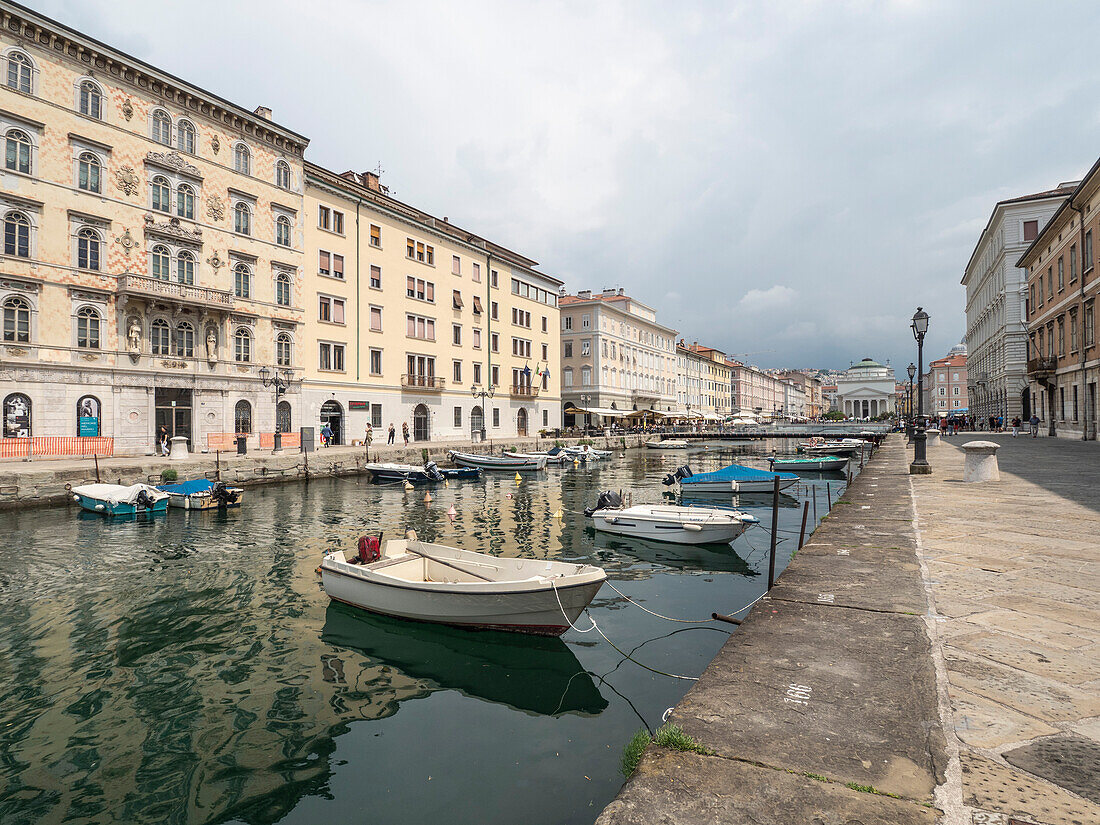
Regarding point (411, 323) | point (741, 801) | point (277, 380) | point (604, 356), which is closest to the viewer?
point (741, 801)

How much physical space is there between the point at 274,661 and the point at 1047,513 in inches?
538

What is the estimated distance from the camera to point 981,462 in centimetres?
1620

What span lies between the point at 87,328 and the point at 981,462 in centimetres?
3734

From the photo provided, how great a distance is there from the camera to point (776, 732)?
3520mm

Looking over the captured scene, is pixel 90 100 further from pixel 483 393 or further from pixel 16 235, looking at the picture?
pixel 483 393

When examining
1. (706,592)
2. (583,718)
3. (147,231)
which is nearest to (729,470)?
(706,592)

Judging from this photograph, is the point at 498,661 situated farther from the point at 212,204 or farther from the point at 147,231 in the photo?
the point at 212,204

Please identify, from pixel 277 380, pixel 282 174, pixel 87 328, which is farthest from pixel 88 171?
pixel 277 380

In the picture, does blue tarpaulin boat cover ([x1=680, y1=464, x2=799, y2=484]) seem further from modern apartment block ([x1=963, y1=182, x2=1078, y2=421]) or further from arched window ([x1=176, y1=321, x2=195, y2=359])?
modern apartment block ([x1=963, y1=182, x2=1078, y2=421])

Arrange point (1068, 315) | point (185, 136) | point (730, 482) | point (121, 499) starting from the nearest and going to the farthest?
point (121, 499)
point (730, 482)
point (185, 136)
point (1068, 315)

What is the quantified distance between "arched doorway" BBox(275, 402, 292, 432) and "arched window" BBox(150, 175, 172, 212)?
1234cm

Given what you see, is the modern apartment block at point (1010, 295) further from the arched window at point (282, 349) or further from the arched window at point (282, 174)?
the arched window at point (282, 174)

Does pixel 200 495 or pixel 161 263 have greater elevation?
pixel 161 263

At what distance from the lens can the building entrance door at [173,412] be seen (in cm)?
3025
